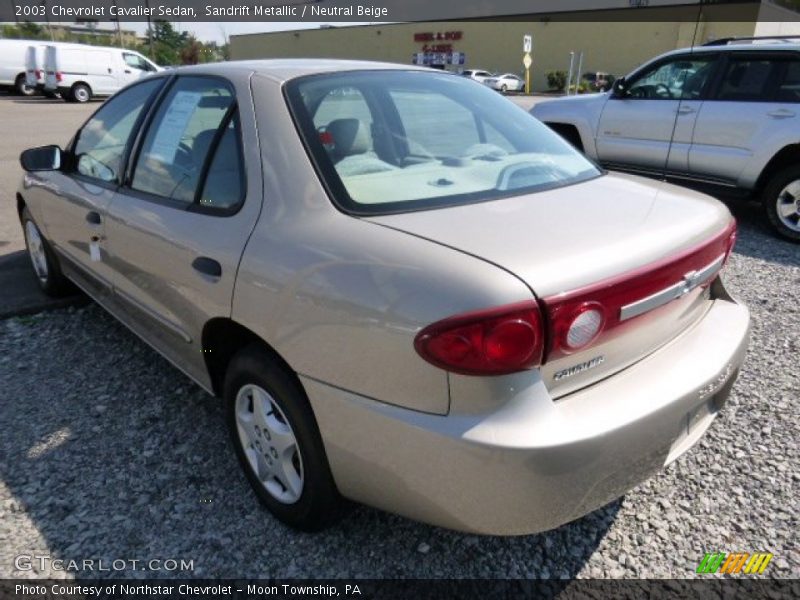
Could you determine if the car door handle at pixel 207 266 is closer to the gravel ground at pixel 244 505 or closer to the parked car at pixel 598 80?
the gravel ground at pixel 244 505

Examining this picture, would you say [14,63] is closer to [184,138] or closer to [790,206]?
[184,138]

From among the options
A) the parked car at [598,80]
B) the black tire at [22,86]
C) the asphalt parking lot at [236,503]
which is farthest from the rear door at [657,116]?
the parked car at [598,80]

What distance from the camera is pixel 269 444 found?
2.29m

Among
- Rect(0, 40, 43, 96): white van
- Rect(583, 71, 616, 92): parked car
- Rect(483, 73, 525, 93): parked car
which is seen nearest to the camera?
Rect(0, 40, 43, 96): white van

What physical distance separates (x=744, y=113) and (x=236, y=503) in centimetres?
596

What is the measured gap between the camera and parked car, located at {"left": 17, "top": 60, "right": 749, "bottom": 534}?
5.41 feet

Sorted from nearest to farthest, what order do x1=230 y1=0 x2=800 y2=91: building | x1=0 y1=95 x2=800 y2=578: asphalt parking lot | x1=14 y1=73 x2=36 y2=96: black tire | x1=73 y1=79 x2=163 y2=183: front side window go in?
1. x1=0 y1=95 x2=800 y2=578: asphalt parking lot
2. x1=73 y1=79 x2=163 y2=183: front side window
3. x1=14 y1=73 x2=36 y2=96: black tire
4. x1=230 y1=0 x2=800 y2=91: building

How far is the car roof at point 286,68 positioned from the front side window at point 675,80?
4697mm

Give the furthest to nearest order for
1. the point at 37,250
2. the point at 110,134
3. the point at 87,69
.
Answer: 1. the point at 87,69
2. the point at 37,250
3. the point at 110,134

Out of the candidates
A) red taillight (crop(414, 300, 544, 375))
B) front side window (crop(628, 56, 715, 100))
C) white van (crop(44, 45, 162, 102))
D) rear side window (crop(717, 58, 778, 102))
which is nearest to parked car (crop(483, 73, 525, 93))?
white van (crop(44, 45, 162, 102))

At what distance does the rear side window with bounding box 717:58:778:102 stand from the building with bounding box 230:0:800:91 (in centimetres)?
3166

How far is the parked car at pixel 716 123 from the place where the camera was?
5.83 metres

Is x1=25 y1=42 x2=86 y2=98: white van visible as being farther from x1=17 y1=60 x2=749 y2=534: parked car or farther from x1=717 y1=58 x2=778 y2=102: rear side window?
x1=17 y1=60 x2=749 y2=534: parked car

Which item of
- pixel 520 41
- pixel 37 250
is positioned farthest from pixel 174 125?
pixel 520 41
